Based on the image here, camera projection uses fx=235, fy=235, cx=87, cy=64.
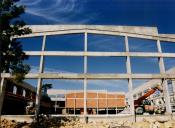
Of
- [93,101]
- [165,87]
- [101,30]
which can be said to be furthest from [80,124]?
[93,101]

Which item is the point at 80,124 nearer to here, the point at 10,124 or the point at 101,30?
the point at 10,124

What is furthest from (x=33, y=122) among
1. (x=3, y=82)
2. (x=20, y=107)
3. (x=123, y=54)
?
(x=20, y=107)

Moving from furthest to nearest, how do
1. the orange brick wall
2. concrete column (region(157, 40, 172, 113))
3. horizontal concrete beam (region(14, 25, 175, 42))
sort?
the orange brick wall, horizontal concrete beam (region(14, 25, 175, 42)), concrete column (region(157, 40, 172, 113))

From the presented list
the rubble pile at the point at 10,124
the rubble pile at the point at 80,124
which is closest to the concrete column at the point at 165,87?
the rubble pile at the point at 80,124

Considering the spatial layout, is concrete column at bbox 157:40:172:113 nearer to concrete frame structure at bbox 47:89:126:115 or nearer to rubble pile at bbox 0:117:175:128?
rubble pile at bbox 0:117:175:128

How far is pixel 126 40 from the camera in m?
24.4

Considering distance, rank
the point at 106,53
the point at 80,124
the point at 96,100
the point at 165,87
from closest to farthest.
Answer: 1. the point at 80,124
2. the point at 165,87
3. the point at 106,53
4. the point at 96,100

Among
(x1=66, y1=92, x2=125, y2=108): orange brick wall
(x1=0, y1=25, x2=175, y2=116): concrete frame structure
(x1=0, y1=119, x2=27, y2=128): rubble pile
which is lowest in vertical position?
(x1=0, y1=119, x2=27, y2=128): rubble pile

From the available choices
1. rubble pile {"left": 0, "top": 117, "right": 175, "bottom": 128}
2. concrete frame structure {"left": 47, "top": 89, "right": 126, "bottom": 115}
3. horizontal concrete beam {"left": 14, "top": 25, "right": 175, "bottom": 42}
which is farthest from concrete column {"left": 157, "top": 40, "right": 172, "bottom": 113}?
concrete frame structure {"left": 47, "top": 89, "right": 126, "bottom": 115}

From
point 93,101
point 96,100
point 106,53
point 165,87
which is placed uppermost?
point 106,53

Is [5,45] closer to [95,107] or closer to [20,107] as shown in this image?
[20,107]

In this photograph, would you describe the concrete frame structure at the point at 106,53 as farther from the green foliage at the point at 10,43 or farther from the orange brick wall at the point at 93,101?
the orange brick wall at the point at 93,101

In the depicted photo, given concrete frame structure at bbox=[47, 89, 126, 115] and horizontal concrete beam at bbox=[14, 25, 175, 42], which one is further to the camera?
concrete frame structure at bbox=[47, 89, 126, 115]

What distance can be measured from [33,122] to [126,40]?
12.2 metres
